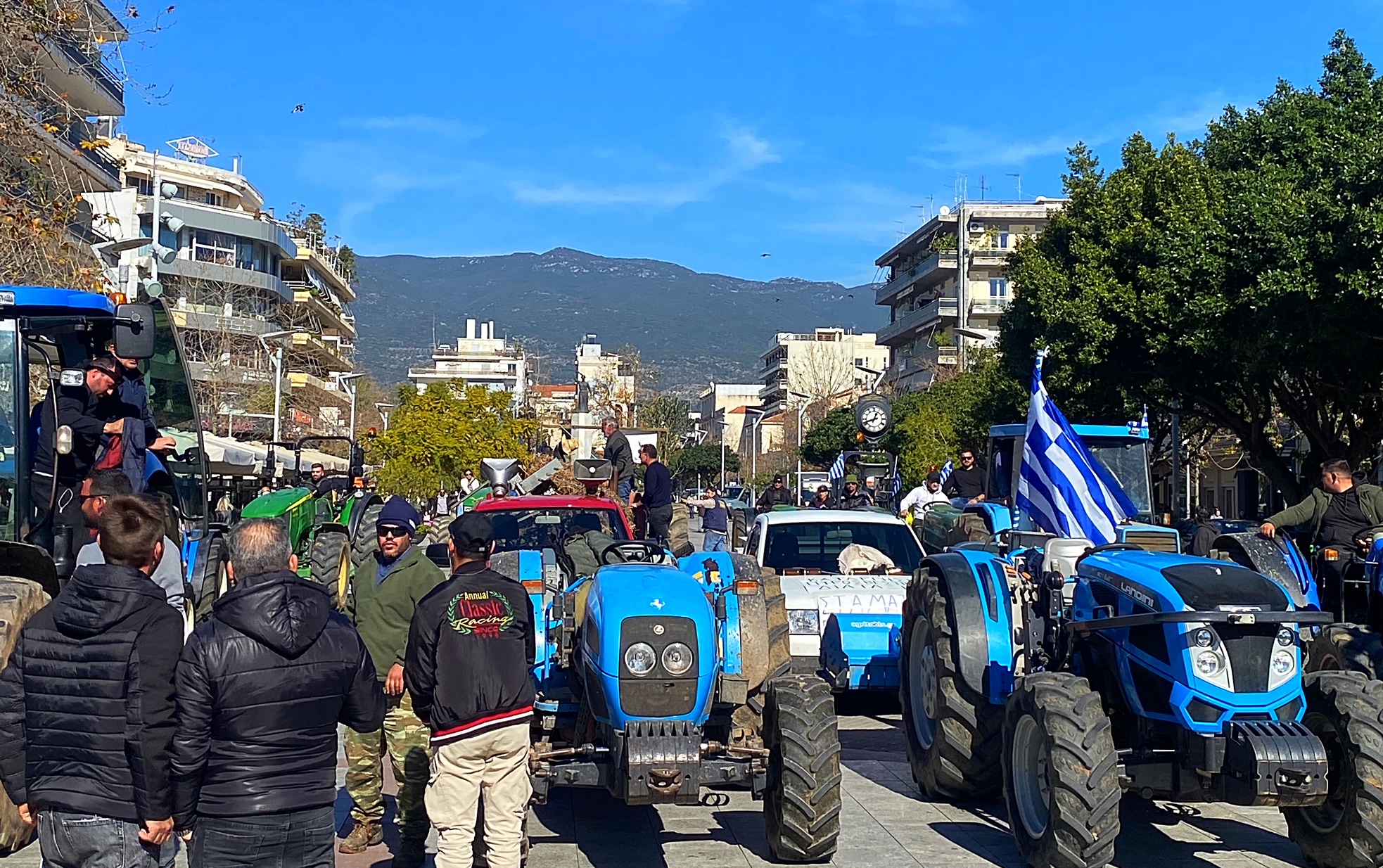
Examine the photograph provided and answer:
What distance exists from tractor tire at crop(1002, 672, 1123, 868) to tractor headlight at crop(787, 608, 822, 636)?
453 centimetres

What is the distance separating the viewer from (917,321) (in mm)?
86000

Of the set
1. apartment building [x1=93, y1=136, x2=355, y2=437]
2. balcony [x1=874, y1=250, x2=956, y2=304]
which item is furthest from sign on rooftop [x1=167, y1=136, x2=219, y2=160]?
balcony [x1=874, y1=250, x2=956, y2=304]

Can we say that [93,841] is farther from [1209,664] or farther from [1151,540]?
[1151,540]

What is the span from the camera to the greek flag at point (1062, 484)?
29.9ft

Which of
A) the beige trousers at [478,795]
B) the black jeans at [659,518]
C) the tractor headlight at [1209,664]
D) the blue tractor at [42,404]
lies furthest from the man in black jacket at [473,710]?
the black jeans at [659,518]

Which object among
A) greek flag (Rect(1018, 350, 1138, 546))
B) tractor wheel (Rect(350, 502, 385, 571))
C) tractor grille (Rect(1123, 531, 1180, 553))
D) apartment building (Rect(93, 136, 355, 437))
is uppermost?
apartment building (Rect(93, 136, 355, 437))

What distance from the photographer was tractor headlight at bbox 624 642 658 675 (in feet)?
21.7

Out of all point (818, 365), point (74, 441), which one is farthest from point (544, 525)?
point (818, 365)

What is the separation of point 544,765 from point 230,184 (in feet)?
240

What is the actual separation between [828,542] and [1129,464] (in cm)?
550

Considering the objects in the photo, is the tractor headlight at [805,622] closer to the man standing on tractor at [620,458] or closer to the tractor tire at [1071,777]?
the tractor tire at [1071,777]

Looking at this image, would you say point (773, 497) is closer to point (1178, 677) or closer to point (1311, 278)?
point (1311, 278)

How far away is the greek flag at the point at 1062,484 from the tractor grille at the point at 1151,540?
0.88 ft

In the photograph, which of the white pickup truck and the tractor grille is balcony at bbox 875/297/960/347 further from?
the tractor grille
